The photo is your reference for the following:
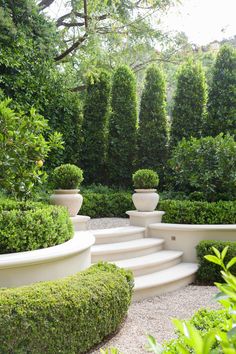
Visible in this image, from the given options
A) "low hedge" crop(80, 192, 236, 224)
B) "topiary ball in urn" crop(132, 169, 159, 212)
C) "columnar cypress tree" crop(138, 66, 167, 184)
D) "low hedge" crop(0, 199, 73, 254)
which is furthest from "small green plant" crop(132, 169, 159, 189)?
"low hedge" crop(0, 199, 73, 254)

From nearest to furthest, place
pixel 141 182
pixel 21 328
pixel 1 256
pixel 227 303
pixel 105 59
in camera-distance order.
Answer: pixel 227 303 → pixel 21 328 → pixel 1 256 → pixel 141 182 → pixel 105 59

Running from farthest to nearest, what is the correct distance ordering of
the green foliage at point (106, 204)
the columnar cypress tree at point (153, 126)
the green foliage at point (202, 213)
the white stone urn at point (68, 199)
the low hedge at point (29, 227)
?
1. the columnar cypress tree at point (153, 126)
2. the green foliage at point (106, 204)
3. the green foliage at point (202, 213)
4. the white stone urn at point (68, 199)
5. the low hedge at point (29, 227)

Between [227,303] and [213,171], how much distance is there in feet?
23.2

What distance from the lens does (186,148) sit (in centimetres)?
843

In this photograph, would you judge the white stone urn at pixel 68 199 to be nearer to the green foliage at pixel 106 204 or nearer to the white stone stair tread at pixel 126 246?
the white stone stair tread at pixel 126 246

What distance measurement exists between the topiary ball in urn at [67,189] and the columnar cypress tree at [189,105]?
13.3 feet

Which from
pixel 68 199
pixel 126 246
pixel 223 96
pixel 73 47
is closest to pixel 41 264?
pixel 126 246

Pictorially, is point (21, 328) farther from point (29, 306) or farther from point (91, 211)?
point (91, 211)

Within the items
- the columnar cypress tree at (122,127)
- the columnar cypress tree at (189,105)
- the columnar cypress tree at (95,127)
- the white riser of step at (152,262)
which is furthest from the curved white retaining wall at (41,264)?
the columnar cypress tree at (189,105)

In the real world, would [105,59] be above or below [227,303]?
above

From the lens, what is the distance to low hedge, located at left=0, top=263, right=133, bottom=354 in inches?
125

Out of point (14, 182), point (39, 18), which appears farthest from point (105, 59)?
point (14, 182)

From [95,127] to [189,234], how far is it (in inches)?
179

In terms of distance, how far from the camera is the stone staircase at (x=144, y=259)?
5.73m
